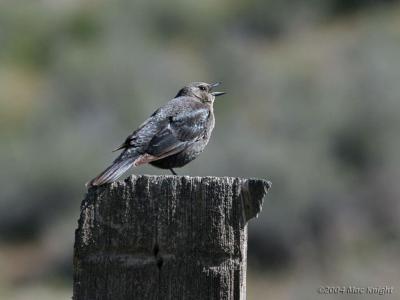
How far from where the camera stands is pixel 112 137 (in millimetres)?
24781

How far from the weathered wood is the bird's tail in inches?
36.1

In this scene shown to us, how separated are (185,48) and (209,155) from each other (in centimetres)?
1249

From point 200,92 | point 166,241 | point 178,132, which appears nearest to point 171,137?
point 178,132

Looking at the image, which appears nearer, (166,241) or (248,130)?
(166,241)

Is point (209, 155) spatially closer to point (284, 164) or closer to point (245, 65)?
point (284, 164)

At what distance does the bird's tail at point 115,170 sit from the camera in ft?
16.3

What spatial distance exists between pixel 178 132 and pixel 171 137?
0.15 m

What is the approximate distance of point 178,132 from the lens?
773 centimetres

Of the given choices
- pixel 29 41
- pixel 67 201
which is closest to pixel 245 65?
pixel 67 201

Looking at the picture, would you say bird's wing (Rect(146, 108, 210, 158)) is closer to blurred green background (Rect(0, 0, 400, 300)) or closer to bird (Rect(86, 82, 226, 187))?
bird (Rect(86, 82, 226, 187))

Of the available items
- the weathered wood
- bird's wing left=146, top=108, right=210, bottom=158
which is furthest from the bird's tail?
the weathered wood

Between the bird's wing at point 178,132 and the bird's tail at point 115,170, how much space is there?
43 cm

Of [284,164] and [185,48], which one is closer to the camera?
[284,164]

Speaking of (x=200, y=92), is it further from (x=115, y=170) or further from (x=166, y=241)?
(x=166, y=241)
